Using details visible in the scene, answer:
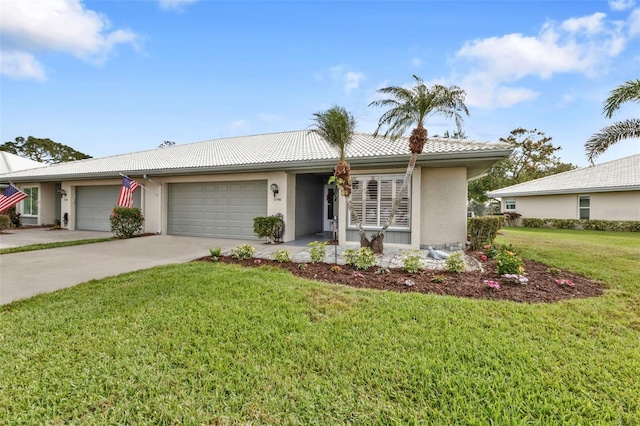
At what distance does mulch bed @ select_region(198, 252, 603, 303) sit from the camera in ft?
15.8

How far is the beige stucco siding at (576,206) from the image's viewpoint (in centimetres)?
1723

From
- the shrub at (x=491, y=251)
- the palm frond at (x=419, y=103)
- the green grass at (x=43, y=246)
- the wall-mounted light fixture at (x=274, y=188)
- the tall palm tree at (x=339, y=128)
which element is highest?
the palm frond at (x=419, y=103)

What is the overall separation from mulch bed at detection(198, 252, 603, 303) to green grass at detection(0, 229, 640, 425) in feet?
1.44

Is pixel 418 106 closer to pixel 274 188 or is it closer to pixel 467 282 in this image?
pixel 467 282

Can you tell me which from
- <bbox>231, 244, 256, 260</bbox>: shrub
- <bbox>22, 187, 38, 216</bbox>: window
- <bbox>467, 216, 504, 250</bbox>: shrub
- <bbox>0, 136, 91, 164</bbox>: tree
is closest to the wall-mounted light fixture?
<bbox>231, 244, 256, 260</bbox>: shrub

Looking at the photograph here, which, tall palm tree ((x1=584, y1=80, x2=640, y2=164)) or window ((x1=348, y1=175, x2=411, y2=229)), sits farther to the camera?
window ((x1=348, y1=175, x2=411, y2=229))

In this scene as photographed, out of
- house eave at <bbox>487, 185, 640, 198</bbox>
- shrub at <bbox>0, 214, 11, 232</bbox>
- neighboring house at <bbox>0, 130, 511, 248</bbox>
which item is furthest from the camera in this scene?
house eave at <bbox>487, 185, 640, 198</bbox>

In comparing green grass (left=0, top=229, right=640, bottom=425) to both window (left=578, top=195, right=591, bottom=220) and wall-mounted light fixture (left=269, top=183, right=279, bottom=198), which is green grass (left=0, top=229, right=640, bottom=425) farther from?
window (left=578, top=195, right=591, bottom=220)

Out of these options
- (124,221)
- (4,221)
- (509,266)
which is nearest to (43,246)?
(124,221)

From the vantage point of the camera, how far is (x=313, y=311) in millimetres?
4039

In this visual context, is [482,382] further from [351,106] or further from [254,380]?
[351,106]

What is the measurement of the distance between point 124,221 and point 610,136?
19.0 m

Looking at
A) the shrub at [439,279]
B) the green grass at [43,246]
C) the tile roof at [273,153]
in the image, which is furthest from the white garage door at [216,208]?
the shrub at [439,279]

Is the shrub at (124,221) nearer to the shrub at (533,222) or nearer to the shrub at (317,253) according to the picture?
the shrub at (317,253)
